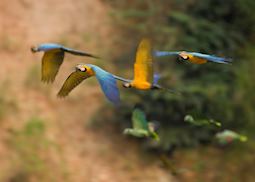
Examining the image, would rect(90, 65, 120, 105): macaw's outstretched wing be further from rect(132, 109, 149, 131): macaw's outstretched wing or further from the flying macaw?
rect(132, 109, 149, 131): macaw's outstretched wing

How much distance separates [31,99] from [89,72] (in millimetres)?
4560

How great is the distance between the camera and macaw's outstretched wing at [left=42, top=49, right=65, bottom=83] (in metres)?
2.12

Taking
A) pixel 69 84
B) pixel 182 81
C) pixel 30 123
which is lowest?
pixel 30 123

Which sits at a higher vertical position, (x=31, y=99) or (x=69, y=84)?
(x=69, y=84)

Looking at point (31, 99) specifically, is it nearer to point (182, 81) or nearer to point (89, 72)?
point (182, 81)

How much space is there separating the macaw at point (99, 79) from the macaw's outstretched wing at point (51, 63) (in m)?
0.10

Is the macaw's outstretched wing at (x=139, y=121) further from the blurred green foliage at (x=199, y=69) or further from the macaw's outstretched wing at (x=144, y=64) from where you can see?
the blurred green foliage at (x=199, y=69)

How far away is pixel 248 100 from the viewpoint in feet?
20.0

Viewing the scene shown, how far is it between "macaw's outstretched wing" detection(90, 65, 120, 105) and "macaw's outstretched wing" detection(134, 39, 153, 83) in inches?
4.0

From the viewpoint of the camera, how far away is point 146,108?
599 centimetres

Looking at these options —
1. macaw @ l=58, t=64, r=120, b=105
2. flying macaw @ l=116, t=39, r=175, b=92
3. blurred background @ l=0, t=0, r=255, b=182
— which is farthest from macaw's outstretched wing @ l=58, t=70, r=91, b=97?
blurred background @ l=0, t=0, r=255, b=182

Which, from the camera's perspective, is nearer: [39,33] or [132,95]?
[132,95]

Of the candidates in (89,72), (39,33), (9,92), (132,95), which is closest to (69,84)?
(89,72)

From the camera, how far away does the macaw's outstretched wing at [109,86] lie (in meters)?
1.83
